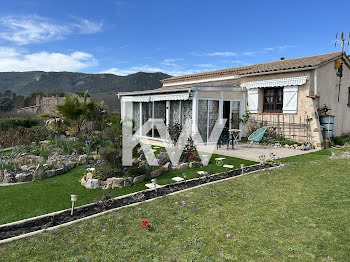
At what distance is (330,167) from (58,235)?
9772 millimetres

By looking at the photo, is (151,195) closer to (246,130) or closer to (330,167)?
(330,167)

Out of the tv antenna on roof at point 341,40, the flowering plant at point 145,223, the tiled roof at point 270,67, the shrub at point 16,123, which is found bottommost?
the flowering plant at point 145,223

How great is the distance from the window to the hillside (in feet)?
104

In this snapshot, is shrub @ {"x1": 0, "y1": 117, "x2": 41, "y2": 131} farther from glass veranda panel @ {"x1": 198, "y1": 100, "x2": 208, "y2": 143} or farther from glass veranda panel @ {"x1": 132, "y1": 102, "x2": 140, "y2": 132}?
glass veranda panel @ {"x1": 198, "y1": 100, "x2": 208, "y2": 143}

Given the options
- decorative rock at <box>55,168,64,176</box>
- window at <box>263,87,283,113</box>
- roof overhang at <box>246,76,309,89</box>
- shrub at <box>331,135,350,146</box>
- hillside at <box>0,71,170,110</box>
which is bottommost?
decorative rock at <box>55,168,64,176</box>

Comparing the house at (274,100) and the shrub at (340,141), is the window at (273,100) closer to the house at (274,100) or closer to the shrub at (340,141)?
the house at (274,100)

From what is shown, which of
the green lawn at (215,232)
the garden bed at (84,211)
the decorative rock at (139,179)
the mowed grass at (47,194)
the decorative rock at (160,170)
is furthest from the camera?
the decorative rock at (160,170)

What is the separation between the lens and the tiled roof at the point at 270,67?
14.6 meters

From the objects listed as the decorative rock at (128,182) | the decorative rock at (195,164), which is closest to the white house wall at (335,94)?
the decorative rock at (195,164)

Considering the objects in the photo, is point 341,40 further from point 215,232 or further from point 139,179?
point 215,232

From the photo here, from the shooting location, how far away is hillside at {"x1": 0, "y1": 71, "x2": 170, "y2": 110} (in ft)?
155

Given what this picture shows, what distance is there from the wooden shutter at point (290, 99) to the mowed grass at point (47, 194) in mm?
8938

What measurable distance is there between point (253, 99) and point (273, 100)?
134 centimetres

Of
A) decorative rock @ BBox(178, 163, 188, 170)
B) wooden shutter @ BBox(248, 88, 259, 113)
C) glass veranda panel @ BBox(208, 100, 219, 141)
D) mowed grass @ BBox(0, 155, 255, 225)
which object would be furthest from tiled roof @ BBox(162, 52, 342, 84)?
decorative rock @ BBox(178, 163, 188, 170)
